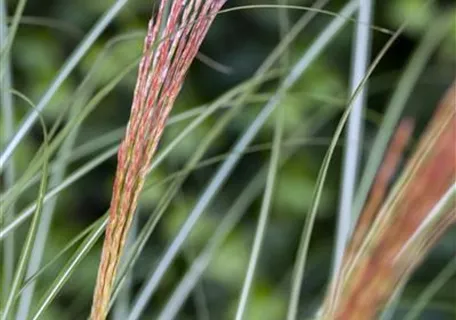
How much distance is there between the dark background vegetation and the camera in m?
1.06

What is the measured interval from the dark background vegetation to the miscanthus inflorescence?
65 cm

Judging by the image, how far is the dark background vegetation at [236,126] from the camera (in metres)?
1.06

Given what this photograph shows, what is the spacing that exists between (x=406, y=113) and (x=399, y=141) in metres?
0.79

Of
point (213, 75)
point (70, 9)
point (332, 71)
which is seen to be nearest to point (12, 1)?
point (70, 9)

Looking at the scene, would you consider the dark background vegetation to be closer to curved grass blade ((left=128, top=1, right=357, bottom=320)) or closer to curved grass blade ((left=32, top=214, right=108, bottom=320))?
curved grass blade ((left=128, top=1, right=357, bottom=320))

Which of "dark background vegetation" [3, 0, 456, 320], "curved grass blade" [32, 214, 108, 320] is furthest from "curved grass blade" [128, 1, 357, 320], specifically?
"dark background vegetation" [3, 0, 456, 320]

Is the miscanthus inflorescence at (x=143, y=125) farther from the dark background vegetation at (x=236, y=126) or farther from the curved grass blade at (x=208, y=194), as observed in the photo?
the dark background vegetation at (x=236, y=126)

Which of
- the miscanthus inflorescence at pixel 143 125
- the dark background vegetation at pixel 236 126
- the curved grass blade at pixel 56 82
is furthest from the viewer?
the dark background vegetation at pixel 236 126

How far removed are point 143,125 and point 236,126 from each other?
0.74 m

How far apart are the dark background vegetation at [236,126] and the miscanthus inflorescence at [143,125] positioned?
0.65 m

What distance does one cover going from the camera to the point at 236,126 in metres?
1.11

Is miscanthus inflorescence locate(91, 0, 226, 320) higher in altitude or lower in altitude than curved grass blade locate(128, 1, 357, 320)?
lower

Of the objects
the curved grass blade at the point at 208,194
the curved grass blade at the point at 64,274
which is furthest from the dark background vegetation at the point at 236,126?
the curved grass blade at the point at 64,274

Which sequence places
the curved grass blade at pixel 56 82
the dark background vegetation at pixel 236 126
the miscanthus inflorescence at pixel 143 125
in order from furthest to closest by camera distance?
the dark background vegetation at pixel 236 126
the curved grass blade at pixel 56 82
the miscanthus inflorescence at pixel 143 125
